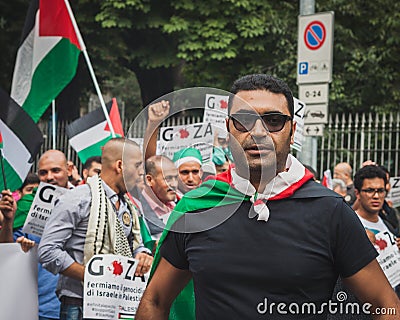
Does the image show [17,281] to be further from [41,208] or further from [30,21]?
[30,21]

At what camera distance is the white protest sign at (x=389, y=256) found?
5.16 m

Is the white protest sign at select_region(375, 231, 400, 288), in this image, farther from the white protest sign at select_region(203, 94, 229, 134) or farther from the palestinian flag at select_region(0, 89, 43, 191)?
the palestinian flag at select_region(0, 89, 43, 191)

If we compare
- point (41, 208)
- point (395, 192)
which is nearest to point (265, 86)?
point (41, 208)

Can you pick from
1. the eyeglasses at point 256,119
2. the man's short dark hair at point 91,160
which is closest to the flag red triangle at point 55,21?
the man's short dark hair at point 91,160

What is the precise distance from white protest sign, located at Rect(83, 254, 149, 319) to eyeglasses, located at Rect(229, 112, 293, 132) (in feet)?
7.21

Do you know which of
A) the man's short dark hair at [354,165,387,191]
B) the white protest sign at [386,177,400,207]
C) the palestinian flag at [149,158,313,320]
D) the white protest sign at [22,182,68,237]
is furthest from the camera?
the white protest sign at [386,177,400,207]

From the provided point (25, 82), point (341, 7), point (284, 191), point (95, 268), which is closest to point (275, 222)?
point (284, 191)

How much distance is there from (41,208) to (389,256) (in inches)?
95.1

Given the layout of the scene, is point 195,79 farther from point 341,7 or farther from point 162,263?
point 162,263

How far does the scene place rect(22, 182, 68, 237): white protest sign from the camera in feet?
18.1

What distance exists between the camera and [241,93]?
270 centimetres

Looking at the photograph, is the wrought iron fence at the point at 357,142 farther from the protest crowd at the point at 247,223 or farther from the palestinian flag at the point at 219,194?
the palestinian flag at the point at 219,194

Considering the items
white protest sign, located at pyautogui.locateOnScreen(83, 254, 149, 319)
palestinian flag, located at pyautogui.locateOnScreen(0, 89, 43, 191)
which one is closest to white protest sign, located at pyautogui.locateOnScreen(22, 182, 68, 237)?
palestinian flag, located at pyautogui.locateOnScreen(0, 89, 43, 191)

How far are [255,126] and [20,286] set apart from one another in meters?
3.33
